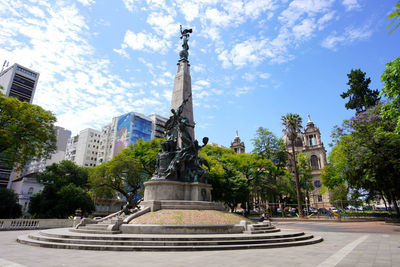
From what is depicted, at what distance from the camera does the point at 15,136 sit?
20.8 meters

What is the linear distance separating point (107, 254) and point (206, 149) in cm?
3134

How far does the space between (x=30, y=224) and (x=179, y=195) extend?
40.7 feet

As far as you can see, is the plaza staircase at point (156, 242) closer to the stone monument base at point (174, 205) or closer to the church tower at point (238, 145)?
the stone monument base at point (174, 205)

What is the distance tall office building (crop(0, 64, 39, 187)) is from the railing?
47873 millimetres

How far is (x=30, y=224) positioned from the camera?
1800 cm

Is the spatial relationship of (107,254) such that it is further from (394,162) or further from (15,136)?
(394,162)

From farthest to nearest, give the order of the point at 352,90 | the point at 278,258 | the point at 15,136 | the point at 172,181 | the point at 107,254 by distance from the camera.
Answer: the point at 352,90 < the point at 15,136 < the point at 172,181 < the point at 107,254 < the point at 278,258

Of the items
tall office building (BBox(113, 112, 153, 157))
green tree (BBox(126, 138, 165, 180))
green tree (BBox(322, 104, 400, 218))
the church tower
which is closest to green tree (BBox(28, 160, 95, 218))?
green tree (BBox(126, 138, 165, 180))

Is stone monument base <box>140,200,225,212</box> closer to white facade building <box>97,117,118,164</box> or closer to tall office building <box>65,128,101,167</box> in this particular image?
white facade building <box>97,117,118,164</box>

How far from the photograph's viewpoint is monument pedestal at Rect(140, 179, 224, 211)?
1354 cm

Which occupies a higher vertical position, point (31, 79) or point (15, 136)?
point (31, 79)

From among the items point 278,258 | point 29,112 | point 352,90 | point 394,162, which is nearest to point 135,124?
point 29,112

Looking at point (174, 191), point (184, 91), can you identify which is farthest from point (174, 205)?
point (184, 91)

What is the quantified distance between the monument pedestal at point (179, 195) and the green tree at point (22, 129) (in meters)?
13.8
